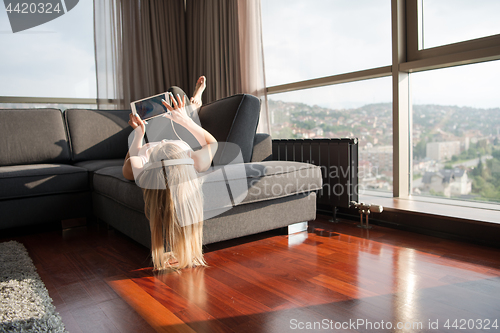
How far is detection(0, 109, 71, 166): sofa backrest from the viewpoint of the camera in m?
2.69

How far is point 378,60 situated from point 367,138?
613 mm

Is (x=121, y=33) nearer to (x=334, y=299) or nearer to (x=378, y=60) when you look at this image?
(x=378, y=60)

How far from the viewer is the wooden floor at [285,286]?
1169 millimetres

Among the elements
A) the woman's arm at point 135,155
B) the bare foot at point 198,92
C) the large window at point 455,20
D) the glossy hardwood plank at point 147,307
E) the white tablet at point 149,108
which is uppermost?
the large window at point 455,20

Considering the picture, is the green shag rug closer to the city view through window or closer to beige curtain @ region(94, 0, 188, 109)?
the city view through window

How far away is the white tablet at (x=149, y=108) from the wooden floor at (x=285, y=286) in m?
0.78

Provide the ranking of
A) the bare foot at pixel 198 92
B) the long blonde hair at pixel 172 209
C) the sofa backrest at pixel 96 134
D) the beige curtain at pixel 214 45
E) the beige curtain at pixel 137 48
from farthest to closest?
the beige curtain at pixel 137 48 < the beige curtain at pixel 214 45 < the sofa backrest at pixel 96 134 < the bare foot at pixel 198 92 < the long blonde hair at pixel 172 209

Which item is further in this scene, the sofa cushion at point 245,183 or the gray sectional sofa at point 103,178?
the gray sectional sofa at point 103,178

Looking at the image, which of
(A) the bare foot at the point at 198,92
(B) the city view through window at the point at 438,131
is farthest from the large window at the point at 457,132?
(A) the bare foot at the point at 198,92

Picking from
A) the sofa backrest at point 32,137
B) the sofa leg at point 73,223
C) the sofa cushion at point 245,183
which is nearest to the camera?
the sofa cushion at point 245,183

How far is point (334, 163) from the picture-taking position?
8.12 feet

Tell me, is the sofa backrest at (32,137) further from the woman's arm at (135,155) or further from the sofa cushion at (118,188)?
the woman's arm at (135,155)

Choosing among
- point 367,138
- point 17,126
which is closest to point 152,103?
point 17,126

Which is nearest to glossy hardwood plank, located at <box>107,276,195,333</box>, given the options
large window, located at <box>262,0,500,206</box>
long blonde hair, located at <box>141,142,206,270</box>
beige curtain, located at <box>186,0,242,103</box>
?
long blonde hair, located at <box>141,142,206,270</box>
